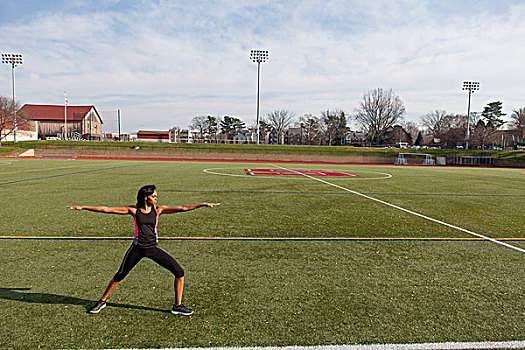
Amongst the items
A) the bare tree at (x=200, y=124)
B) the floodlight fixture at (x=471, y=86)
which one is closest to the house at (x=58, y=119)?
the bare tree at (x=200, y=124)

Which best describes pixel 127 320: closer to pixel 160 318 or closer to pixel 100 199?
pixel 160 318

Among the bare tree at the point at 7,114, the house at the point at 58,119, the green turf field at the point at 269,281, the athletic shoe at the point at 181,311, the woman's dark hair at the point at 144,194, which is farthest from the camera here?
the house at the point at 58,119

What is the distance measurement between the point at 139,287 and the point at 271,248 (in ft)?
7.55

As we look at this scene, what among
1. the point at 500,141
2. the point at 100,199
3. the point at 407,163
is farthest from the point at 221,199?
the point at 500,141

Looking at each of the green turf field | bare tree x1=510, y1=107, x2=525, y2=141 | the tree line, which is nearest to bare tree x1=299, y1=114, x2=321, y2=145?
the tree line

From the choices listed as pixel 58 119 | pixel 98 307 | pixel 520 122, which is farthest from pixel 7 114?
pixel 520 122

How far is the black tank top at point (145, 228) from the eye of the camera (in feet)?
10.5

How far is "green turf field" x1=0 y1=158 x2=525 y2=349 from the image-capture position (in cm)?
299

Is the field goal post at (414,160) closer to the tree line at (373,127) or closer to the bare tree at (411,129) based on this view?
the tree line at (373,127)

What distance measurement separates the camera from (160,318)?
3.18 m

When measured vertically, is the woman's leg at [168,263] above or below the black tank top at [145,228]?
below

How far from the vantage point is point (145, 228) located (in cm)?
321

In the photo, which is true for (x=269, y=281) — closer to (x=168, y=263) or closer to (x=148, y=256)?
(x=168, y=263)

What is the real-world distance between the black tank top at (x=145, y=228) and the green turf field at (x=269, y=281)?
27.8 inches
